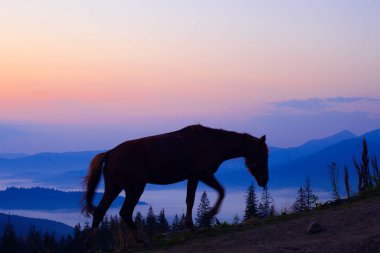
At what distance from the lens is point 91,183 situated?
9.75 meters

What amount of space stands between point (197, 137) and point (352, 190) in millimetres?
4593

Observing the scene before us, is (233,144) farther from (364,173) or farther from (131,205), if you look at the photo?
(364,173)

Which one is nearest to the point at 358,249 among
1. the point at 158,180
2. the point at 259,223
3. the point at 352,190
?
the point at 259,223

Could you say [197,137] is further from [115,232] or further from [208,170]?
[115,232]

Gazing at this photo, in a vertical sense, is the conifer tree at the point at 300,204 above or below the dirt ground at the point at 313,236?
above

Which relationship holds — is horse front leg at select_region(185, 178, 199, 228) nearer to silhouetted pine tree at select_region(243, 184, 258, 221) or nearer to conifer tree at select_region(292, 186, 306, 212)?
silhouetted pine tree at select_region(243, 184, 258, 221)

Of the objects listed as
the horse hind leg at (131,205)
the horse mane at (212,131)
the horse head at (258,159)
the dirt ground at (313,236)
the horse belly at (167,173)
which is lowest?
the dirt ground at (313,236)

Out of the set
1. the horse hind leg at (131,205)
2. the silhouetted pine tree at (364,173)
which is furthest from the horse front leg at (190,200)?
the silhouetted pine tree at (364,173)

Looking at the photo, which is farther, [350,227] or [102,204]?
[102,204]

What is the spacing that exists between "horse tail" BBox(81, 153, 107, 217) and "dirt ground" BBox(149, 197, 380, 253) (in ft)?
6.61

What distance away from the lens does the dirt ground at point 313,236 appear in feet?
21.8

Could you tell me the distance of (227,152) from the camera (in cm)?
1038

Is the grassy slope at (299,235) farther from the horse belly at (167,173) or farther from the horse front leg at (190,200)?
the horse belly at (167,173)

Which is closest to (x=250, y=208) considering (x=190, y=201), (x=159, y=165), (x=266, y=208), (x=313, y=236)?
(x=266, y=208)
